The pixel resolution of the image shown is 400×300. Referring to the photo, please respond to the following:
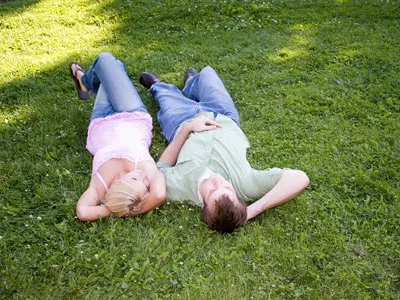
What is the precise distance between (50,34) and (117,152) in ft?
14.0

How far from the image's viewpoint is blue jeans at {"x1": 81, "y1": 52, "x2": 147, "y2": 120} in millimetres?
4852

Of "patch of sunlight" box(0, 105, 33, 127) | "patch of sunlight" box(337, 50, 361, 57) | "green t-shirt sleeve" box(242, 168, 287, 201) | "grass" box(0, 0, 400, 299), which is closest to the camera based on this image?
"grass" box(0, 0, 400, 299)

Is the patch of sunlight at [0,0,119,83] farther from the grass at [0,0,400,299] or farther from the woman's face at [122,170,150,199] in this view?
the woman's face at [122,170,150,199]

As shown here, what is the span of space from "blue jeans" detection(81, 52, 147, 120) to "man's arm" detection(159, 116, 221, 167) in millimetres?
604

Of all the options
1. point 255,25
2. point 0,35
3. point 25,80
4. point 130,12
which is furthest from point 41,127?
point 255,25

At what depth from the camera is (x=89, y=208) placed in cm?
390

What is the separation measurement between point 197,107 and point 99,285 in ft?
7.89

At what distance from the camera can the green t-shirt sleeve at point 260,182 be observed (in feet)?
13.5

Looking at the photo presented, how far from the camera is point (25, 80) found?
6.28 m

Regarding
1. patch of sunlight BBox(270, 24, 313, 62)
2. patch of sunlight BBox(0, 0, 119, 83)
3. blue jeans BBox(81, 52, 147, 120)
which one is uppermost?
blue jeans BBox(81, 52, 147, 120)

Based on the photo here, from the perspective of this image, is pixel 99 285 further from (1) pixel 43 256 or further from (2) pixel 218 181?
(2) pixel 218 181

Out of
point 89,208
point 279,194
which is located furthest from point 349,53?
point 89,208

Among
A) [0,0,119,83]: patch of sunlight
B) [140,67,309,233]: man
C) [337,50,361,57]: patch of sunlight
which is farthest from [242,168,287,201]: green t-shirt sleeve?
[0,0,119,83]: patch of sunlight

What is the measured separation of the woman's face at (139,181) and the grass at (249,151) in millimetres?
286
